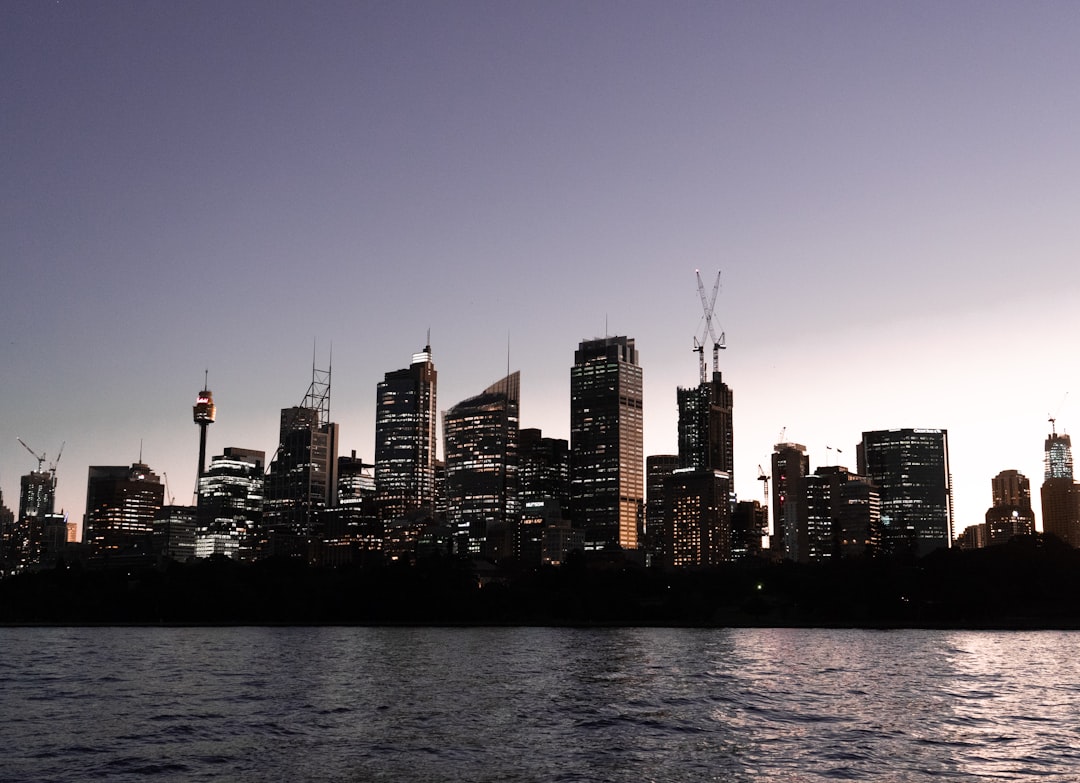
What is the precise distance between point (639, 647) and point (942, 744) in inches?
3864

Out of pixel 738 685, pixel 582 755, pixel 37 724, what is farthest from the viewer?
pixel 738 685

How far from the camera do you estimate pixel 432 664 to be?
404 ft

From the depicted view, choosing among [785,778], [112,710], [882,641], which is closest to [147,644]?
[112,710]

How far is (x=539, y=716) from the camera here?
7475cm

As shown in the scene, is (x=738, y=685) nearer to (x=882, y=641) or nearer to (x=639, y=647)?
(x=639, y=647)

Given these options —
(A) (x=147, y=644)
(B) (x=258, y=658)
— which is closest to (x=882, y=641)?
(B) (x=258, y=658)

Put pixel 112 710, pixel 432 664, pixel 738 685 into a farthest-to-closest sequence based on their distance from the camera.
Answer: pixel 432 664 < pixel 738 685 < pixel 112 710

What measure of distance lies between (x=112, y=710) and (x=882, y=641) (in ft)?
418

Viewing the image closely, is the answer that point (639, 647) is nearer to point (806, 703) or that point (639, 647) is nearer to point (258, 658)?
point (258, 658)

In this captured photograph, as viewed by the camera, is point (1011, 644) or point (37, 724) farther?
point (1011, 644)

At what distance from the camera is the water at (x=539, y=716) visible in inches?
2152

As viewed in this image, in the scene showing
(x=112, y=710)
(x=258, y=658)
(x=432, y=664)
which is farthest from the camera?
(x=258, y=658)

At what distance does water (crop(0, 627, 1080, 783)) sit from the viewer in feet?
179

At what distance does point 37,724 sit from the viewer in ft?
233
